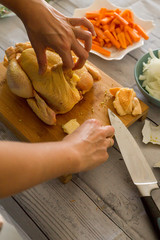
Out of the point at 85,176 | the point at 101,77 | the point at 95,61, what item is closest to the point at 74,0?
the point at 95,61

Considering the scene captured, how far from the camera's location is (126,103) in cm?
156

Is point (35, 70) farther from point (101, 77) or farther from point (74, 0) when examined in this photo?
point (74, 0)

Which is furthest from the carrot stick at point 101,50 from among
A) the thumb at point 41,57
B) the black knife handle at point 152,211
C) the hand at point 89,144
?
the black knife handle at point 152,211

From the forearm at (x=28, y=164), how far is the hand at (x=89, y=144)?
82mm

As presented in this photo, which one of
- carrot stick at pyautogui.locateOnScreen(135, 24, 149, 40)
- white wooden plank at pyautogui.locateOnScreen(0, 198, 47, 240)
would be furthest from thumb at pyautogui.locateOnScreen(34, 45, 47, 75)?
carrot stick at pyautogui.locateOnScreen(135, 24, 149, 40)

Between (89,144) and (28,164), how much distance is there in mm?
311

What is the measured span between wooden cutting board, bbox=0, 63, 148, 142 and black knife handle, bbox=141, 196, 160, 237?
43 cm

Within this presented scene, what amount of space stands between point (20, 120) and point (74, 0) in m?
1.42

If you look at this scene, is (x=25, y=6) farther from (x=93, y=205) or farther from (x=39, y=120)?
(x=93, y=205)

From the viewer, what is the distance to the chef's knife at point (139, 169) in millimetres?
1256

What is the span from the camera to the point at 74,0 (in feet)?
8.11

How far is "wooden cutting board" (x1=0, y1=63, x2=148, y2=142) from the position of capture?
1479 millimetres

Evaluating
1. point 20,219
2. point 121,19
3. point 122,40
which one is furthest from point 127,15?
point 20,219

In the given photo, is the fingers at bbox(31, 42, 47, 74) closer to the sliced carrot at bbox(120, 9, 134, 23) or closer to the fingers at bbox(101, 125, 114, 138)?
the fingers at bbox(101, 125, 114, 138)
